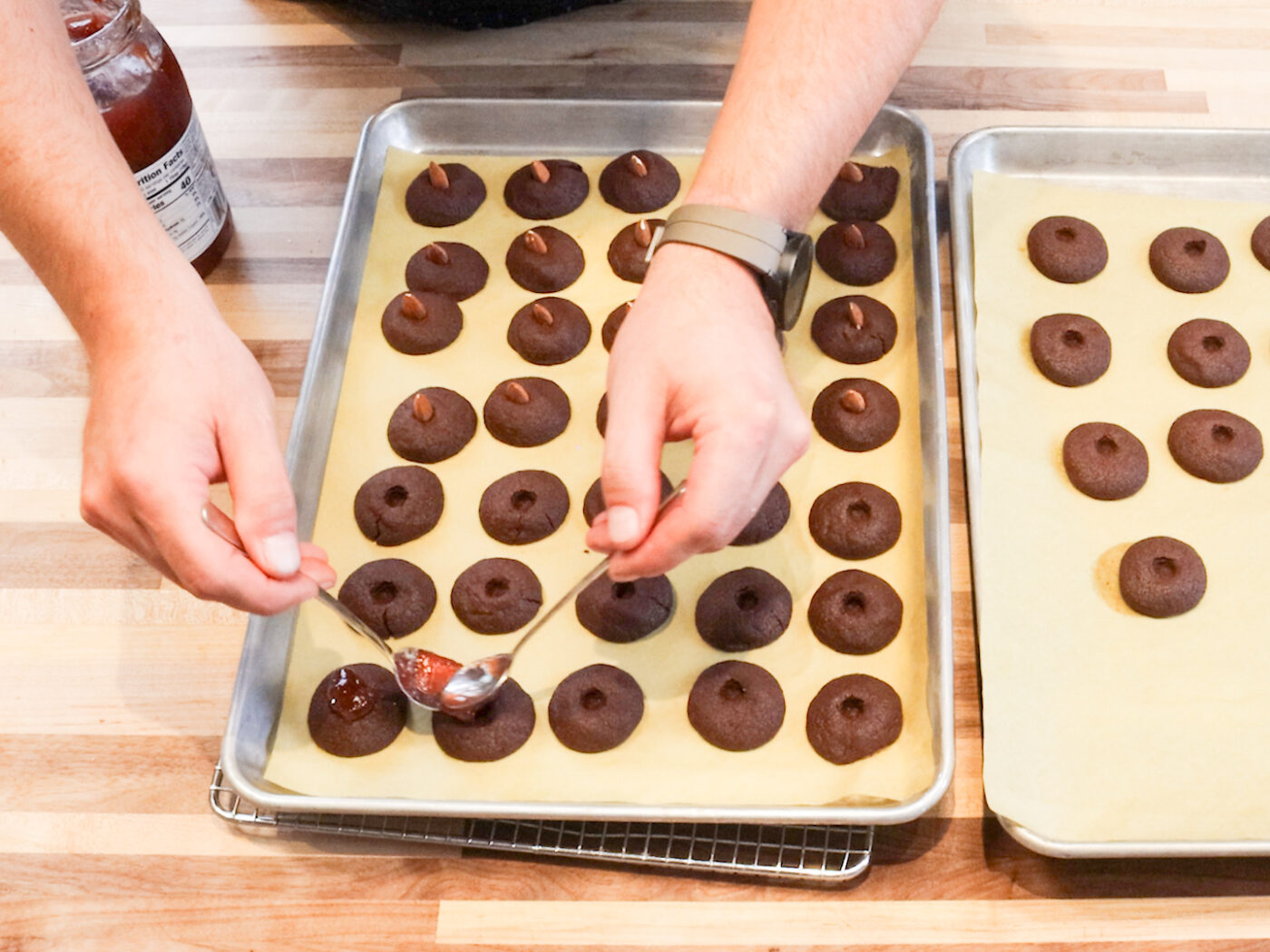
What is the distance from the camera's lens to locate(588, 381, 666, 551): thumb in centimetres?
98

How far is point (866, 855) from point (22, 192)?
3.57ft

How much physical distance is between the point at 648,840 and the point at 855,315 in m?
0.76

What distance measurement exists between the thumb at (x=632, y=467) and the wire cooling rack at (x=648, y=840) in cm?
39

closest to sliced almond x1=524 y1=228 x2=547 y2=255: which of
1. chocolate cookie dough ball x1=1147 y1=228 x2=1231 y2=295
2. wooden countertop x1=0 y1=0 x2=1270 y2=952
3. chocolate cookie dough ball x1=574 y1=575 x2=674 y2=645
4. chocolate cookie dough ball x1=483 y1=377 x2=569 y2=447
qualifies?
chocolate cookie dough ball x1=483 y1=377 x2=569 y2=447

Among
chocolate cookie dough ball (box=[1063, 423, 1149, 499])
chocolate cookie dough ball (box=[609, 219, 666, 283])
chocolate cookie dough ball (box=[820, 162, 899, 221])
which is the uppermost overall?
chocolate cookie dough ball (box=[820, 162, 899, 221])

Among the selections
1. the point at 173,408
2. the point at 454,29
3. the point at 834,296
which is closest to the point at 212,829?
the point at 173,408

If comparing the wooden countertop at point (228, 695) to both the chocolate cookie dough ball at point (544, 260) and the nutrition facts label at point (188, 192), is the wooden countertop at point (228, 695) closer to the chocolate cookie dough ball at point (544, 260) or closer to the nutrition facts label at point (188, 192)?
the nutrition facts label at point (188, 192)

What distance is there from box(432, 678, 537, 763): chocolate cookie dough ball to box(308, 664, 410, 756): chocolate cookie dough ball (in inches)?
2.3

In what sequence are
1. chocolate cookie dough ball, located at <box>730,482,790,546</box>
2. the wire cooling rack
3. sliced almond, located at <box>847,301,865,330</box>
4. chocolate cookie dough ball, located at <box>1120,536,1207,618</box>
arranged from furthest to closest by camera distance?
sliced almond, located at <box>847,301,865,330</box>, chocolate cookie dough ball, located at <box>730,482,790,546</box>, chocolate cookie dough ball, located at <box>1120,536,1207,618</box>, the wire cooling rack

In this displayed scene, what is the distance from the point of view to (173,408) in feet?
3.11

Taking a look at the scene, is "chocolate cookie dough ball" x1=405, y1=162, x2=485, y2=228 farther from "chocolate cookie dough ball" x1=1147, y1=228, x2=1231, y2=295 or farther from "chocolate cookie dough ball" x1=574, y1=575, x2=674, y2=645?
"chocolate cookie dough ball" x1=1147, y1=228, x2=1231, y2=295

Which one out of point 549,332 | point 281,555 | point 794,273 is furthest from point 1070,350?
point 281,555

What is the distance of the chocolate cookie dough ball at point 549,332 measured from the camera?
1557mm

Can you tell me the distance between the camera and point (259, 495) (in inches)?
37.8
